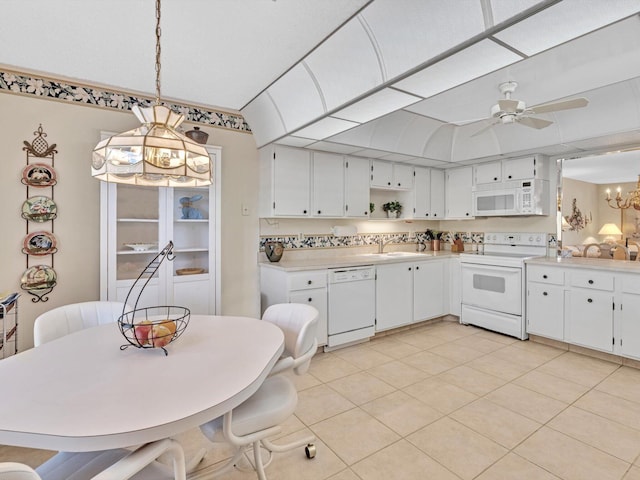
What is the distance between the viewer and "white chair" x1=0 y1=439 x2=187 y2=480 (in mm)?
984

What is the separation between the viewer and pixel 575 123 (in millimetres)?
3342

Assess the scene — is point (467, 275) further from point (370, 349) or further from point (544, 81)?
point (544, 81)

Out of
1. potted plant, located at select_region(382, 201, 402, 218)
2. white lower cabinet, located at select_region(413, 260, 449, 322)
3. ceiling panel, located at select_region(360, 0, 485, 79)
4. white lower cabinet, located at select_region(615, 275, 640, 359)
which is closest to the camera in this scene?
ceiling panel, located at select_region(360, 0, 485, 79)

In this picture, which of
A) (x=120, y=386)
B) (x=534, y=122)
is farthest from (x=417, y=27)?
(x=120, y=386)

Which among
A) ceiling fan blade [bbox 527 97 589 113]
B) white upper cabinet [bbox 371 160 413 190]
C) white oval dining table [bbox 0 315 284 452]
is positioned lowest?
white oval dining table [bbox 0 315 284 452]

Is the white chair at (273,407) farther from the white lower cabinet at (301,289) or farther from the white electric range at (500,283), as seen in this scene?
the white electric range at (500,283)

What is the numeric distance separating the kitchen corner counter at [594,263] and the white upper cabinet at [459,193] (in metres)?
1.18

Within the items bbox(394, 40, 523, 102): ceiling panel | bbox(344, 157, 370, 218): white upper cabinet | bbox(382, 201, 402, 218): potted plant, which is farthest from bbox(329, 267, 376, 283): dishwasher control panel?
bbox(394, 40, 523, 102): ceiling panel

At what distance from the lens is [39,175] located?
8.64ft

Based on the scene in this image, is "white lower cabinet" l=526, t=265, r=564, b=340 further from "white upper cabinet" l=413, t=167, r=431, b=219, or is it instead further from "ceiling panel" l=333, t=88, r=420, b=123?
"ceiling panel" l=333, t=88, r=420, b=123

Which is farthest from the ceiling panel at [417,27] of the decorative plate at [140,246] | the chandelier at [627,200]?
the chandelier at [627,200]

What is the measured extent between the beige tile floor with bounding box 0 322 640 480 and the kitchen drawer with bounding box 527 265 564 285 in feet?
2.46

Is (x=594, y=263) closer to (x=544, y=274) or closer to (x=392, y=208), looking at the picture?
(x=544, y=274)

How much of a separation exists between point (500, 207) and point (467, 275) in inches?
38.6
